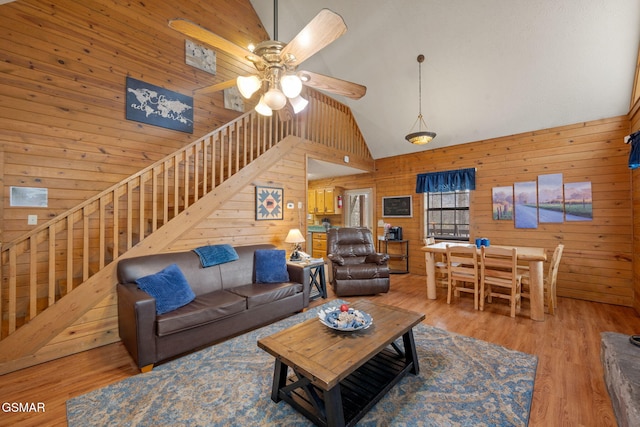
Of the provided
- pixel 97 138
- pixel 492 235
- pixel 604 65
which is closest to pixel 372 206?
pixel 492 235

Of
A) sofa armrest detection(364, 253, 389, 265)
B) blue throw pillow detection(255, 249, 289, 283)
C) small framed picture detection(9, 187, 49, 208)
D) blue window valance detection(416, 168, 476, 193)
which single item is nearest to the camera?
Answer: small framed picture detection(9, 187, 49, 208)

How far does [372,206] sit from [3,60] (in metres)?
6.22

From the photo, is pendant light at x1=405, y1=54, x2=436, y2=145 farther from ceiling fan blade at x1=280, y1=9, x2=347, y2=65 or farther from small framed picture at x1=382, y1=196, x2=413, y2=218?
ceiling fan blade at x1=280, y1=9, x2=347, y2=65

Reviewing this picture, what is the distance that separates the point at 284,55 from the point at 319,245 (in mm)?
5483

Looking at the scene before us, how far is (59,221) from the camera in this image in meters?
2.52

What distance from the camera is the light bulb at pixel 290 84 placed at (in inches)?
82.2

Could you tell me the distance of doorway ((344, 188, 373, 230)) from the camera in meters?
6.86

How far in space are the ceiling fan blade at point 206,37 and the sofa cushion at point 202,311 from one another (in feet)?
7.30

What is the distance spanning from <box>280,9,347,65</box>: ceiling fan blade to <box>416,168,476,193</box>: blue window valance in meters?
4.22

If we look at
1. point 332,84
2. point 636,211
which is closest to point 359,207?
point 636,211

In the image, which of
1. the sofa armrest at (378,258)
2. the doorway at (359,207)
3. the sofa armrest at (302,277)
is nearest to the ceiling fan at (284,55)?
the sofa armrest at (302,277)

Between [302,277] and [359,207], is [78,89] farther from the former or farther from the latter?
[359,207]

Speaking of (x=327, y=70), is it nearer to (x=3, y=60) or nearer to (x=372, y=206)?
(x=372, y=206)

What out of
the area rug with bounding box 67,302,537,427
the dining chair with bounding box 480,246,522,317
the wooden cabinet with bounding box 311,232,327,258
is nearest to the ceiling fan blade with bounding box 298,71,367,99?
the area rug with bounding box 67,302,537,427
